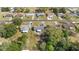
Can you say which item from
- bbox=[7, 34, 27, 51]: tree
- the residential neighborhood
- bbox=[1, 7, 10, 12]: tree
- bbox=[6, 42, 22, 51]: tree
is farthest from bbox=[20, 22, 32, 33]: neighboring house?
bbox=[1, 7, 10, 12]: tree

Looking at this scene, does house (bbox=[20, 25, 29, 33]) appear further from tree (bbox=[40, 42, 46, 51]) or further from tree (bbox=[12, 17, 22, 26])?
tree (bbox=[40, 42, 46, 51])

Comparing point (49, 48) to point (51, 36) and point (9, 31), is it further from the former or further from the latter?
point (9, 31)

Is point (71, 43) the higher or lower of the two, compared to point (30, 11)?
lower

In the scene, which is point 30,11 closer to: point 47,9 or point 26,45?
point 47,9

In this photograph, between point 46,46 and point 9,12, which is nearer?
point 46,46

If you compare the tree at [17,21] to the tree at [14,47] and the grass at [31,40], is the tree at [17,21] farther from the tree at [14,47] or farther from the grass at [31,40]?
the tree at [14,47]

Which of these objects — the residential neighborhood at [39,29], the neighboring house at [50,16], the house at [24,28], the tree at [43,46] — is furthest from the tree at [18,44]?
the neighboring house at [50,16]

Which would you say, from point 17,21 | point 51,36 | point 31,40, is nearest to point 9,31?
point 17,21
